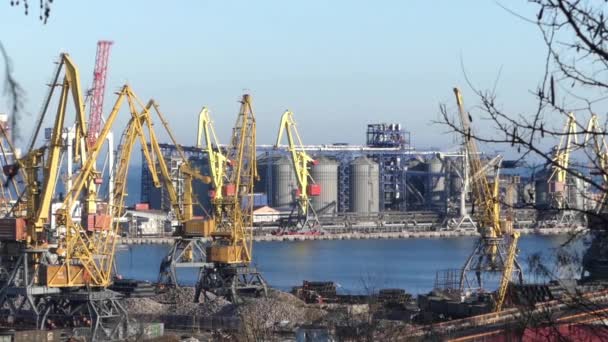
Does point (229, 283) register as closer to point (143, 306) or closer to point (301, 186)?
point (143, 306)

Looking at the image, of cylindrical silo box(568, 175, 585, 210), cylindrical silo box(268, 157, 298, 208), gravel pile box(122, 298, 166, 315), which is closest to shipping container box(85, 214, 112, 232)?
gravel pile box(122, 298, 166, 315)

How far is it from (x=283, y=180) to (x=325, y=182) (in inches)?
85.8

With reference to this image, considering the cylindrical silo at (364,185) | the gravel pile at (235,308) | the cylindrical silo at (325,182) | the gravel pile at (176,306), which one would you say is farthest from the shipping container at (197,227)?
the cylindrical silo at (364,185)

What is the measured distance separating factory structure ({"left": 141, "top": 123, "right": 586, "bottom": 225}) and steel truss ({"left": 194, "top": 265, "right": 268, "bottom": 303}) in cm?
3767

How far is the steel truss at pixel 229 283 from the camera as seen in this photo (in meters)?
25.1

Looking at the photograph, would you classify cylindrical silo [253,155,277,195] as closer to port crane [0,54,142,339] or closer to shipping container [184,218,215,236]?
shipping container [184,218,215,236]

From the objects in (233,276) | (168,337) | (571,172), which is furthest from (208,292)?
(571,172)

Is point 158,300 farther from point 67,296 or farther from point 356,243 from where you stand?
point 356,243

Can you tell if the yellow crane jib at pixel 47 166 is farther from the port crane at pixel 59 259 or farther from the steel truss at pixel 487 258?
the steel truss at pixel 487 258

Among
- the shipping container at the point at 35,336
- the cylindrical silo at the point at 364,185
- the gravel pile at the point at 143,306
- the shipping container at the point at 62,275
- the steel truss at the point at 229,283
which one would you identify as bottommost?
the shipping container at the point at 35,336

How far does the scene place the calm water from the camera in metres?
36.4

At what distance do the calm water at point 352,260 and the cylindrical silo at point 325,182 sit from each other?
23.8ft

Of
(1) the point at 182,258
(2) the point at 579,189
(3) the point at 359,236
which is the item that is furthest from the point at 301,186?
(2) the point at 579,189

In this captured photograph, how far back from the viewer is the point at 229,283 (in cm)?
2531
